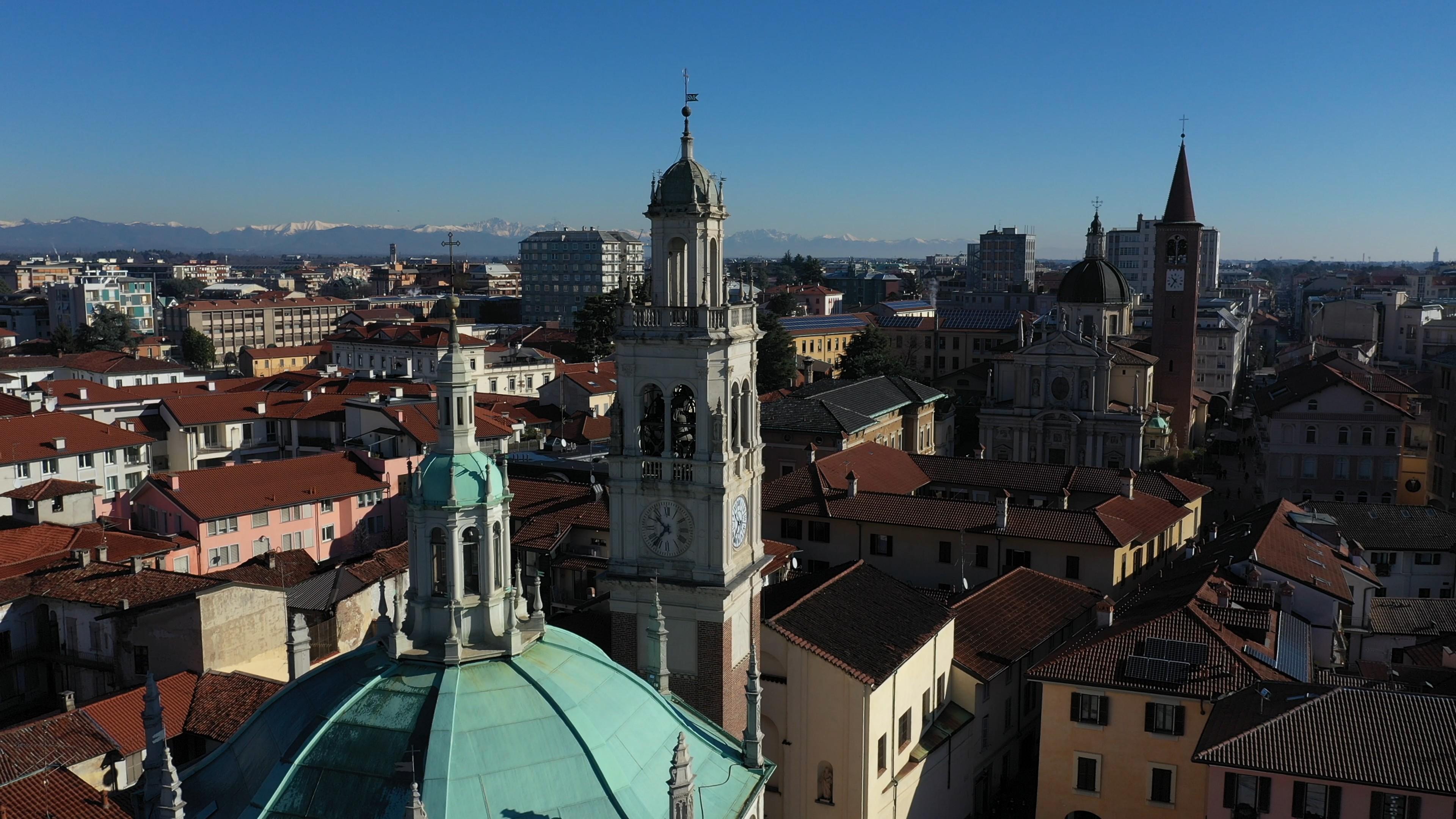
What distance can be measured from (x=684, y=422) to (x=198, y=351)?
4681 inches

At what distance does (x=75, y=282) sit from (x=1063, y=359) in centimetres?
14430

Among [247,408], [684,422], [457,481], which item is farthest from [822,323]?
[457,481]

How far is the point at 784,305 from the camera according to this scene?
167 m

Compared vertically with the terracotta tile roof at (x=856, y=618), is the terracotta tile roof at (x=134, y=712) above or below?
below

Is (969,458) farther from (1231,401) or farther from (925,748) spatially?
(1231,401)

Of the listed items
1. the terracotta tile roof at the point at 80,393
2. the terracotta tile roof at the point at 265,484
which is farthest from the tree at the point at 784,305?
the terracotta tile roof at the point at 265,484

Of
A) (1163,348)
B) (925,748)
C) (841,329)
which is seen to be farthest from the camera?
(841,329)

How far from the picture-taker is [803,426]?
2405 inches

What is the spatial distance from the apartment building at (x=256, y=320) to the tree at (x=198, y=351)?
8871 mm

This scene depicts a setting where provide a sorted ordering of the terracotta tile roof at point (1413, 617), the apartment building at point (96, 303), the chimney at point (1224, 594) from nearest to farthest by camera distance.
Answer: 1. the chimney at point (1224, 594)
2. the terracotta tile roof at point (1413, 617)
3. the apartment building at point (96, 303)

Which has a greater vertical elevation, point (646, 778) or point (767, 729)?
point (646, 778)

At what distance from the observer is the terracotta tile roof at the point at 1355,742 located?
2281 cm

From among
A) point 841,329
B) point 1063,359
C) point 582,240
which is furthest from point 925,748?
point 582,240

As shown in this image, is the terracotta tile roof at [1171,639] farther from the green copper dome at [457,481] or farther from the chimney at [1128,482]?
the green copper dome at [457,481]
